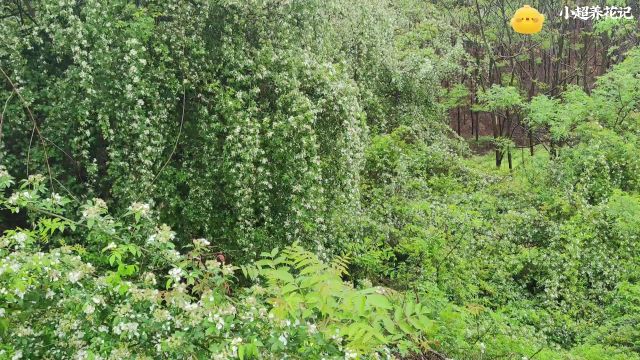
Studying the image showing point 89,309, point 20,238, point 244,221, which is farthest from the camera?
point 244,221

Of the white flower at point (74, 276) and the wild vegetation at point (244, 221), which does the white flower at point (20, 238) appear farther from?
the white flower at point (74, 276)

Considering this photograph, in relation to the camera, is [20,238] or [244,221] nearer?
[20,238]

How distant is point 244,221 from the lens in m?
6.84

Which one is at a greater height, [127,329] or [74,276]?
[74,276]

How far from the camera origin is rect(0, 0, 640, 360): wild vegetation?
2904 mm

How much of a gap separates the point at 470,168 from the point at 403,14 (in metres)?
8.01

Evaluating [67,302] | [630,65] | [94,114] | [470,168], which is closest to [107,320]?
[67,302]

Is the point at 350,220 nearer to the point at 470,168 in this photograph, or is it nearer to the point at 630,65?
the point at 470,168

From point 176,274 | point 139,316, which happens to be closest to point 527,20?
point 176,274

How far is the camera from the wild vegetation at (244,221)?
290 cm

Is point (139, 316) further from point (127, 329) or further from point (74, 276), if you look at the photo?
point (74, 276)

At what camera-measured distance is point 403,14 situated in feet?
62.3

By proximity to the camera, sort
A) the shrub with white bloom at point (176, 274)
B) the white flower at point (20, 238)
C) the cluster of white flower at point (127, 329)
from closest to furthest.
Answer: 1. the cluster of white flower at point (127, 329)
2. the shrub with white bloom at point (176, 274)
3. the white flower at point (20, 238)

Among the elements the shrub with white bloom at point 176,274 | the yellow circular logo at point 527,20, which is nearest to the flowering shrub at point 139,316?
the shrub with white bloom at point 176,274
